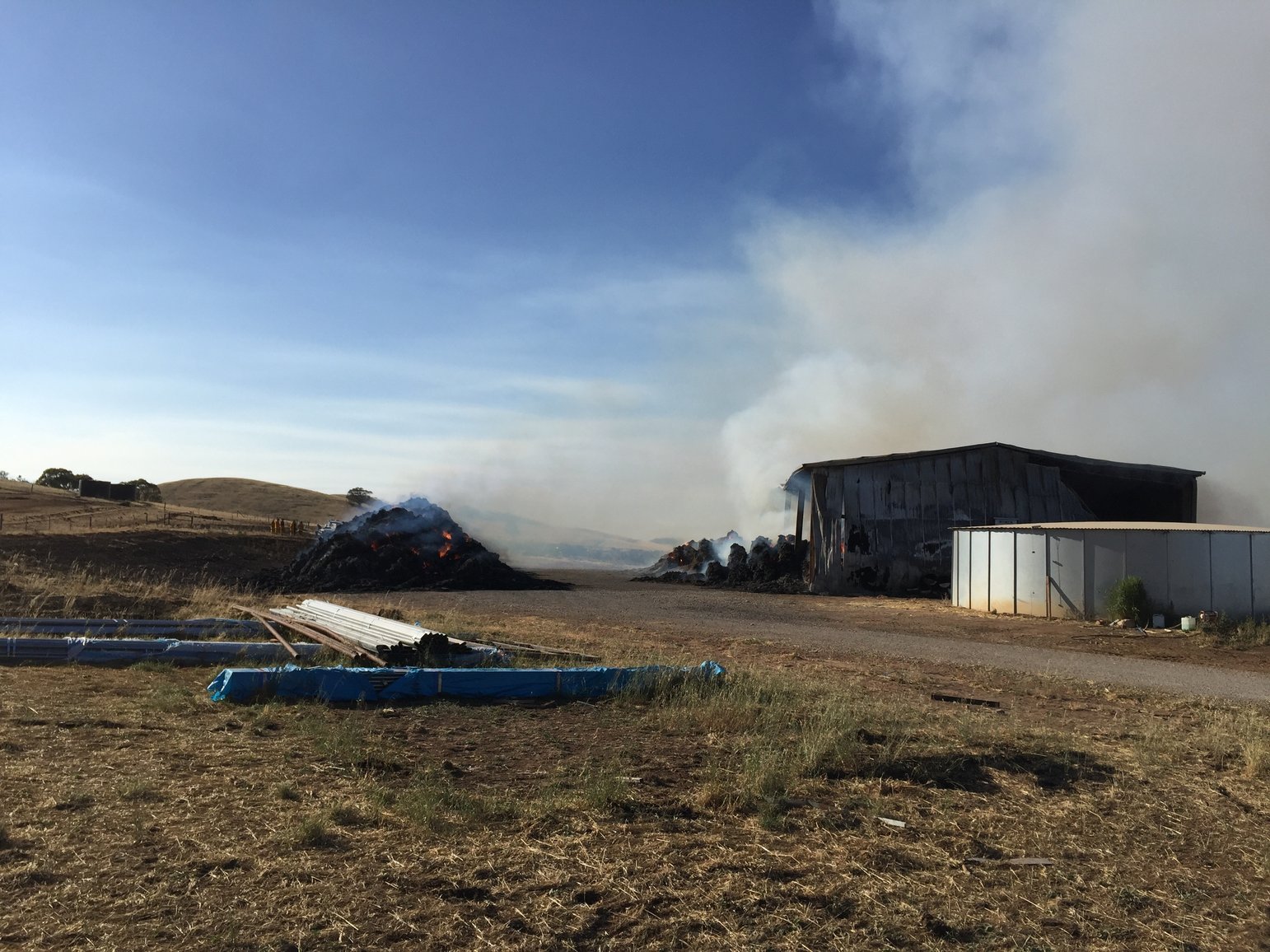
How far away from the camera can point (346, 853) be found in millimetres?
5066

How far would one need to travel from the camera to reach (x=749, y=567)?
40.4m

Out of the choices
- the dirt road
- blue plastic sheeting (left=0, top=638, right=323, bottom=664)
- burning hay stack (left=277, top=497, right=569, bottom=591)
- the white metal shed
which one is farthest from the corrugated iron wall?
blue plastic sheeting (left=0, top=638, right=323, bottom=664)

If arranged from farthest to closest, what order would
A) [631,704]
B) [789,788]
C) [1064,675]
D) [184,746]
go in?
[1064,675]
[631,704]
[184,746]
[789,788]

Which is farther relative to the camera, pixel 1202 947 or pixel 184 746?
pixel 184 746

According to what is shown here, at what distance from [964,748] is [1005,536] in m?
20.0

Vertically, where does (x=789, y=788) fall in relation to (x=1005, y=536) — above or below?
below

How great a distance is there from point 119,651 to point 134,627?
2.88 meters

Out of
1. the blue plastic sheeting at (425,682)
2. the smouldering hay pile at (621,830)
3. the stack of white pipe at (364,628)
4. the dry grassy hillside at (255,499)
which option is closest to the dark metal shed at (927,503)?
the stack of white pipe at (364,628)

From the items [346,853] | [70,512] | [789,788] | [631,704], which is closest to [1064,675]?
[631,704]

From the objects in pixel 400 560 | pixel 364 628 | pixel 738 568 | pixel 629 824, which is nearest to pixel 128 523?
pixel 400 560

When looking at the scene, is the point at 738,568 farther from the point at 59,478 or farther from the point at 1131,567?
the point at 59,478

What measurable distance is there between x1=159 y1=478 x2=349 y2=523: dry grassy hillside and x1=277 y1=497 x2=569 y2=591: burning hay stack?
43.1 m

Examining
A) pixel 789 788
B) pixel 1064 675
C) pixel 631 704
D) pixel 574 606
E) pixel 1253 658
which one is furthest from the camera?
pixel 574 606

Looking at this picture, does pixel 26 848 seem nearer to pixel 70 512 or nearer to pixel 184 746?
pixel 184 746
